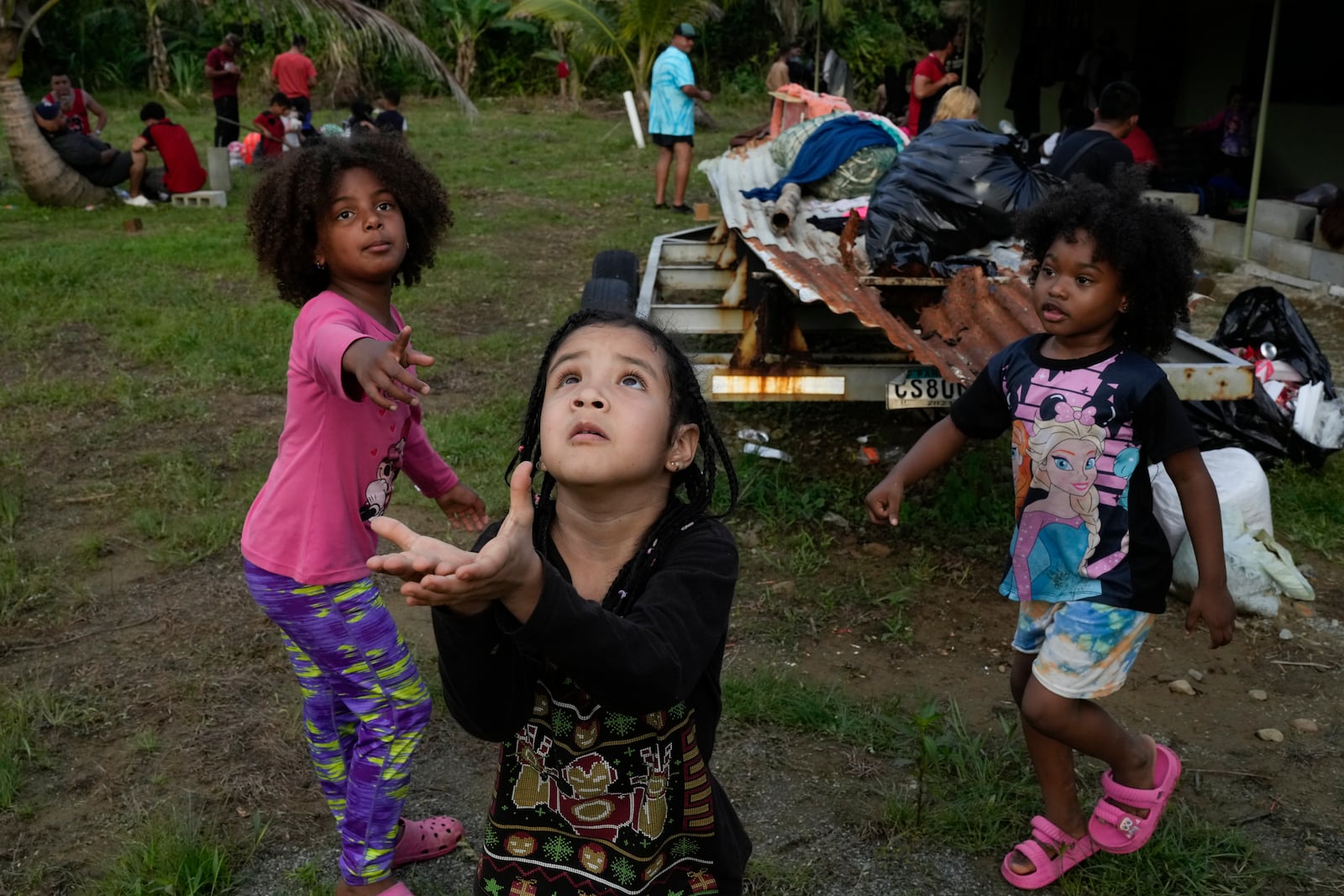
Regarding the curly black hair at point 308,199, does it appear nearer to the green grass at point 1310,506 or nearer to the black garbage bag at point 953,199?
the black garbage bag at point 953,199

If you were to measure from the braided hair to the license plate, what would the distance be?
2604mm

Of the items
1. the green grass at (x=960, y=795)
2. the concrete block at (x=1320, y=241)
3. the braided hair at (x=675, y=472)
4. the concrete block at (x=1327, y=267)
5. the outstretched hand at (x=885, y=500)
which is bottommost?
the green grass at (x=960, y=795)

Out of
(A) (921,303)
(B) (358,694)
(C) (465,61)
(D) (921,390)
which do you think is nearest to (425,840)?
(B) (358,694)

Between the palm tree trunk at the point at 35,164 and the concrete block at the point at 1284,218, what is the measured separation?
38.3 feet

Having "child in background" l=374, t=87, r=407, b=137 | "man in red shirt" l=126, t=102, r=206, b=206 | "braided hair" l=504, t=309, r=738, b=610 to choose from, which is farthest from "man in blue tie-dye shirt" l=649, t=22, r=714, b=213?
"braided hair" l=504, t=309, r=738, b=610

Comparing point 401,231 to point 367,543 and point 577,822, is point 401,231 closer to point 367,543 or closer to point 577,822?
point 367,543

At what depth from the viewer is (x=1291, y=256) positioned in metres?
9.23

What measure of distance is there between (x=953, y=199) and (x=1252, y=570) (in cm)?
224

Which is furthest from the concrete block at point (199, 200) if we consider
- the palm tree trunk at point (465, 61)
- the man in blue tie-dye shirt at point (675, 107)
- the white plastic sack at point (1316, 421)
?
the palm tree trunk at point (465, 61)

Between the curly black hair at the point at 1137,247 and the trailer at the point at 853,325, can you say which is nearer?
the curly black hair at the point at 1137,247

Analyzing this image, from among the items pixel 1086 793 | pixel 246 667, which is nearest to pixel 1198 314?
pixel 1086 793

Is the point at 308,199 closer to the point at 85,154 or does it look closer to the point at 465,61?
the point at 85,154

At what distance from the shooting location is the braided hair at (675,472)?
1696 mm

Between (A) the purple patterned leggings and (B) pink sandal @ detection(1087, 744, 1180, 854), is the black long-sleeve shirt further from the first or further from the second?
(B) pink sandal @ detection(1087, 744, 1180, 854)
